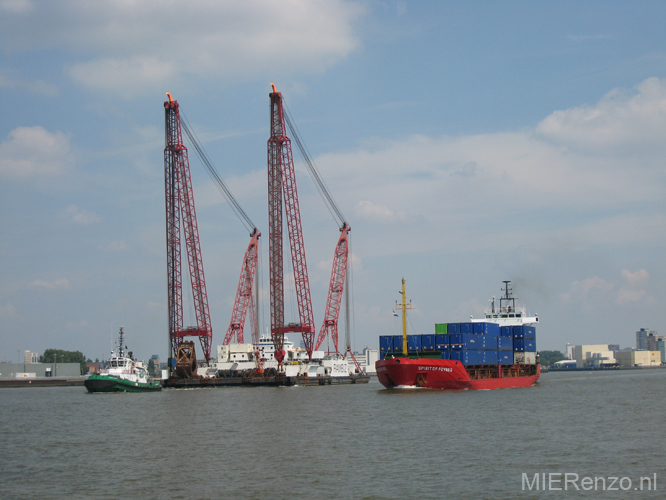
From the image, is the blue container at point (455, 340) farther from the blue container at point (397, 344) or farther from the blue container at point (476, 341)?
the blue container at point (397, 344)

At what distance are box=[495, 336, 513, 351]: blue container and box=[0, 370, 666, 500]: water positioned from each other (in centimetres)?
2272

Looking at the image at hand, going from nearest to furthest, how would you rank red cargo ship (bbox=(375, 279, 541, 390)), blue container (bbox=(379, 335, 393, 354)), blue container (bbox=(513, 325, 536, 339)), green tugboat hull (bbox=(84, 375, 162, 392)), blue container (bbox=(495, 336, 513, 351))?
red cargo ship (bbox=(375, 279, 541, 390))
blue container (bbox=(379, 335, 393, 354))
blue container (bbox=(495, 336, 513, 351))
green tugboat hull (bbox=(84, 375, 162, 392))
blue container (bbox=(513, 325, 536, 339))

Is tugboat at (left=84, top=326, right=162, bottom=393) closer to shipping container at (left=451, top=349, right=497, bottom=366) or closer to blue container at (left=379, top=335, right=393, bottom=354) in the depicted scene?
blue container at (left=379, top=335, right=393, bottom=354)

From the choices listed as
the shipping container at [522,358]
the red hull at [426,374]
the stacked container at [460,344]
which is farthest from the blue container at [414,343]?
the shipping container at [522,358]

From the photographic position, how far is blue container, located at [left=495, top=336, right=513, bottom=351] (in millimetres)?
77062

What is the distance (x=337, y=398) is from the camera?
215 ft

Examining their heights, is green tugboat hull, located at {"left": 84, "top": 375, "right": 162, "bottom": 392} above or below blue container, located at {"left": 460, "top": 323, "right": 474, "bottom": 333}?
below

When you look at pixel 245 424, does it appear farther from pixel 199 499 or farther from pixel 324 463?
pixel 199 499

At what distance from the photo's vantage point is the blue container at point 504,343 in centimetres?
7706

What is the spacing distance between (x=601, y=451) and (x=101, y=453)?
75.6 ft

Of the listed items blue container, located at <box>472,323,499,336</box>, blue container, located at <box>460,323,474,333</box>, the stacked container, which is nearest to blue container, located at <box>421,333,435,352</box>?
the stacked container

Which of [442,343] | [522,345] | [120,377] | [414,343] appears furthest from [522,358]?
[120,377]

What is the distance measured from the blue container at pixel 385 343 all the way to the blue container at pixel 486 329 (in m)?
8.82

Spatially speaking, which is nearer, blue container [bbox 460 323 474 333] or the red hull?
the red hull
